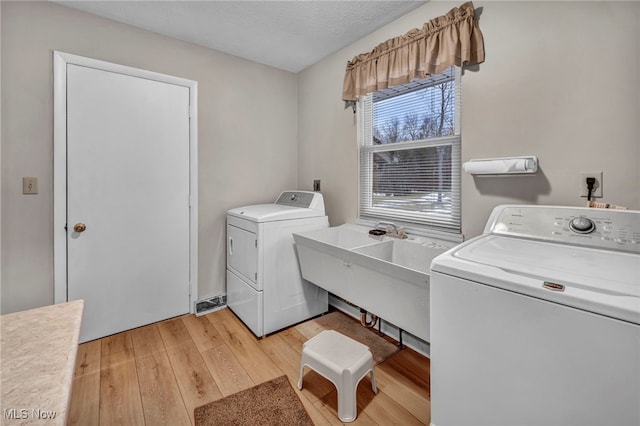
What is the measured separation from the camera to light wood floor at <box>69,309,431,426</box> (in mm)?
1578

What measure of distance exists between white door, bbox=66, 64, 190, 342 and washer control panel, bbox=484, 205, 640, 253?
243 cm

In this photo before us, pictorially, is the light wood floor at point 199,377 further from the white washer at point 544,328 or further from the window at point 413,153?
the window at point 413,153

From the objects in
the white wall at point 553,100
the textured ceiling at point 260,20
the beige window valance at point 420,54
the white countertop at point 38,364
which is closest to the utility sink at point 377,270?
the white wall at point 553,100

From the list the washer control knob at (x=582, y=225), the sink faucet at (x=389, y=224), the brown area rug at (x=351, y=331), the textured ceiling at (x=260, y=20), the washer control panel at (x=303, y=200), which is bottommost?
the brown area rug at (x=351, y=331)

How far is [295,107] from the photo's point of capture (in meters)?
3.26

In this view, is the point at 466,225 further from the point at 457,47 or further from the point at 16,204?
the point at 16,204

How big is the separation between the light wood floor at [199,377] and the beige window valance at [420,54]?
2.00 meters

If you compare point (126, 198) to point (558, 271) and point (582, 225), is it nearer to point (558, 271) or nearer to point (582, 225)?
point (558, 271)

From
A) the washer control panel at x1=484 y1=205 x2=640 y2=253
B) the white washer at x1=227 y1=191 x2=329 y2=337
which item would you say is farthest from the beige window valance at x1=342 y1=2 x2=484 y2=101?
the white washer at x1=227 y1=191 x2=329 y2=337

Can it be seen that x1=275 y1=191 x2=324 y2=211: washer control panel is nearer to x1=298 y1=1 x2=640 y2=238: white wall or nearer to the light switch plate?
x1=298 y1=1 x2=640 y2=238: white wall

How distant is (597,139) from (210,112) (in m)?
2.73

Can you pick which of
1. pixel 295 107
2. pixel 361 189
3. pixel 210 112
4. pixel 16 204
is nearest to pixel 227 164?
pixel 210 112

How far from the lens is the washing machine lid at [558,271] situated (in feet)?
2.53

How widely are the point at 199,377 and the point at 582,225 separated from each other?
2245 mm
